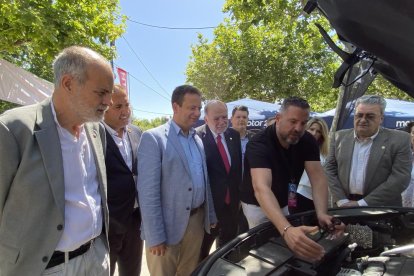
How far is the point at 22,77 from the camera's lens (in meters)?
8.93

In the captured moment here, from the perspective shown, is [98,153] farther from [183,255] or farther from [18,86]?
[18,86]

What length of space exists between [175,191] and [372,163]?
1.86m

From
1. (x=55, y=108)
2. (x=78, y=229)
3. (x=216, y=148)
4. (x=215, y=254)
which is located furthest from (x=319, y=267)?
(x=216, y=148)

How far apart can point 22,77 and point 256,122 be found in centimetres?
693

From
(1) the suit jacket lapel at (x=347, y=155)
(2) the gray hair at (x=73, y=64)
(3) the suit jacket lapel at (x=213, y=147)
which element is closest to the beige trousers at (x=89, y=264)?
(2) the gray hair at (x=73, y=64)

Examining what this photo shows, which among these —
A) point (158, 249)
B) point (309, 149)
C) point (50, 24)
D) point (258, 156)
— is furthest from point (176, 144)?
point (50, 24)

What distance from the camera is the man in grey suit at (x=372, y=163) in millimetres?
2844

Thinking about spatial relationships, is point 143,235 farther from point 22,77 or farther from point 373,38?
point 22,77

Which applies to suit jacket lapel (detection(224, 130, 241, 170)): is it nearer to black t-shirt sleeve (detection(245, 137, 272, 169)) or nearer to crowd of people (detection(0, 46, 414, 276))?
crowd of people (detection(0, 46, 414, 276))

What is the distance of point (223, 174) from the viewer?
3354 mm

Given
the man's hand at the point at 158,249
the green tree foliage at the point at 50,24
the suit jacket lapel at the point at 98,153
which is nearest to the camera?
the suit jacket lapel at the point at 98,153

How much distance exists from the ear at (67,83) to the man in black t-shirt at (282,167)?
130 centimetres

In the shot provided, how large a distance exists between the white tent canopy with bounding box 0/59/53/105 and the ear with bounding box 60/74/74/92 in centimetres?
777

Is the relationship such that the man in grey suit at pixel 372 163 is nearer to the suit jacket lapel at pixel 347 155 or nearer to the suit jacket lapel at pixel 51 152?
the suit jacket lapel at pixel 347 155
